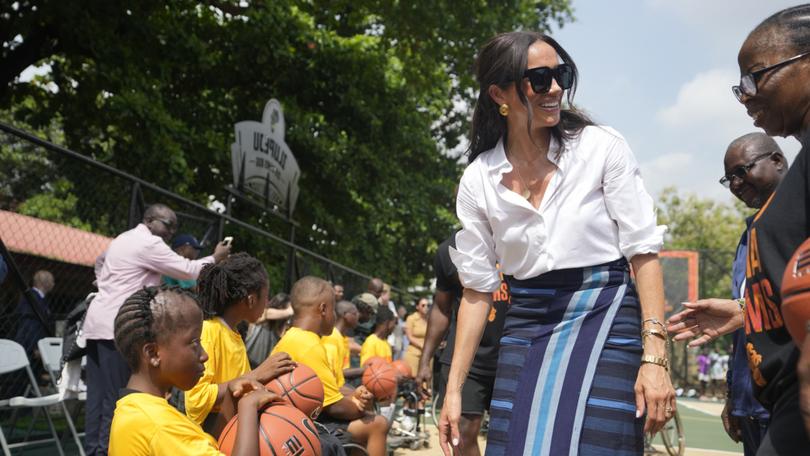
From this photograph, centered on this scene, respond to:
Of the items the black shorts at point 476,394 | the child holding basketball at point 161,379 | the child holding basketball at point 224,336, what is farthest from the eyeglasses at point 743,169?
the child holding basketball at point 161,379

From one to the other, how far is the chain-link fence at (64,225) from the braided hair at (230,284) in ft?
6.36

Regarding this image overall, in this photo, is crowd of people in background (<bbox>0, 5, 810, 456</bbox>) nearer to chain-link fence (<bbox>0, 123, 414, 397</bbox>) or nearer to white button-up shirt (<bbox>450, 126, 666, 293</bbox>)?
white button-up shirt (<bbox>450, 126, 666, 293</bbox>)

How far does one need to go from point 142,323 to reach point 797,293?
2.56 meters

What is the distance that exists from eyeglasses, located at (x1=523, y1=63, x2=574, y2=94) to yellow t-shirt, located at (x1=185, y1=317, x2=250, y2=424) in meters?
2.27

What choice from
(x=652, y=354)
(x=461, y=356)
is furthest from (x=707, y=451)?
(x=652, y=354)

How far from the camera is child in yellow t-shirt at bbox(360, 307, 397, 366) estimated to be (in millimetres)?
10438

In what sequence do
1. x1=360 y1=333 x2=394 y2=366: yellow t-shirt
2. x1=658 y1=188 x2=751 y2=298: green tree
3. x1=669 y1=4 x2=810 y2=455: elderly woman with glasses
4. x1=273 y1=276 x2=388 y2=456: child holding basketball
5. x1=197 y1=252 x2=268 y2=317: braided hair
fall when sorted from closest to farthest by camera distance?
x1=669 y1=4 x2=810 y2=455: elderly woman with glasses
x1=197 y1=252 x2=268 y2=317: braided hair
x1=273 y1=276 x2=388 y2=456: child holding basketball
x1=360 y1=333 x2=394 y2=366: yellow t-shirt
x1=658 y1=188 x2=751 y2=298: green tree

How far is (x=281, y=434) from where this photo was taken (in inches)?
144

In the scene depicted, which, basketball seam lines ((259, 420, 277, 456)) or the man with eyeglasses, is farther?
the man with eyeglasses

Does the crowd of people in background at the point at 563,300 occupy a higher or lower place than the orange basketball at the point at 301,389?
higher

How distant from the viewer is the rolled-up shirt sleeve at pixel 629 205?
9.27 ft

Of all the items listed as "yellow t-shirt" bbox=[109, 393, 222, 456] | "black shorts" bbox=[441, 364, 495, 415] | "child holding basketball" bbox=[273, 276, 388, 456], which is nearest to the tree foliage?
"child holding basketball" bbox=[273, 276, 388, 456]

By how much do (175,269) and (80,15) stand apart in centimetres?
724

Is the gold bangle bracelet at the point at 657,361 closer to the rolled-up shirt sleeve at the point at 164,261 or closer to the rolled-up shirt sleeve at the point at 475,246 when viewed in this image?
the rolled-up shirt sleeve at the point at 475,246
